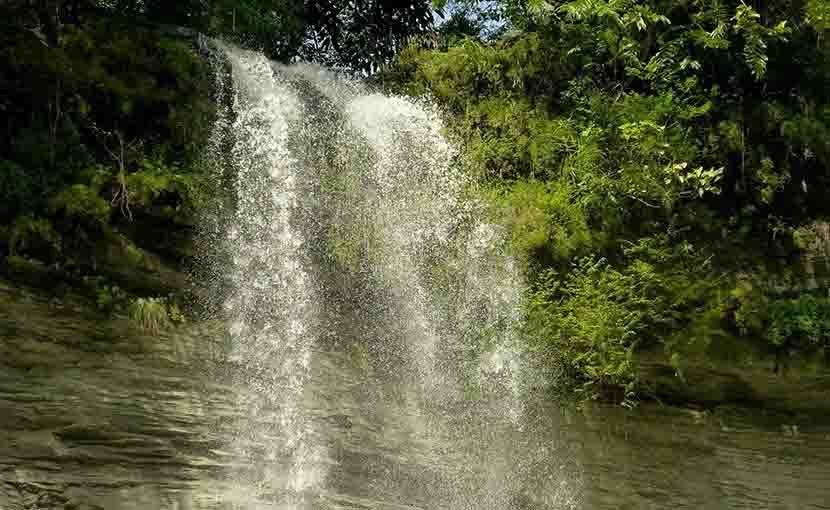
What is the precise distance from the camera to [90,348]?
610 cm

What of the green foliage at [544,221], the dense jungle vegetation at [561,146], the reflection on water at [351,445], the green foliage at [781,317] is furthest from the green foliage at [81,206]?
the green foliage at [781,317]

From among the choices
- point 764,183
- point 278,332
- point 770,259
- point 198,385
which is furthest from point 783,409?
point 198,385

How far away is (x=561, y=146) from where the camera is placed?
423 inches

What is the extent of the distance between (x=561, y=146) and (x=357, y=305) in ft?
13.0

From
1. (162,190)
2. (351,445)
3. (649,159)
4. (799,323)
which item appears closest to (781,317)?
(799,323)

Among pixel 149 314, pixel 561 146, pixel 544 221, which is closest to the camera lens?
pixel 149 314

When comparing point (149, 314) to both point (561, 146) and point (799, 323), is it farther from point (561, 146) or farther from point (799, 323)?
point (799, 323)

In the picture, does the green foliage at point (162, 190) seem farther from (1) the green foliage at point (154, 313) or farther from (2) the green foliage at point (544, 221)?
(2) the green foliage at point (544, 221)

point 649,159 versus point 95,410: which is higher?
point 649,159

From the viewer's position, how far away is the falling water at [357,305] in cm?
619

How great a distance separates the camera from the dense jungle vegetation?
7.34 meters

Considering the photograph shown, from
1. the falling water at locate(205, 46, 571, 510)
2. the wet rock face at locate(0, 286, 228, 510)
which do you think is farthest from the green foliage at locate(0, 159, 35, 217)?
the falling water at locate(205, 46, 571, 510)

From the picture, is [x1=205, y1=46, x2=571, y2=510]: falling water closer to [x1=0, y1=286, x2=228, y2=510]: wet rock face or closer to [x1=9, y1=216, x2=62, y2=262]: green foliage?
[x1=0, y1=286, x2=228, y2=510]: wet rock face

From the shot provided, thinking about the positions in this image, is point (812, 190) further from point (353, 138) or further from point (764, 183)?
point (353, 138)
